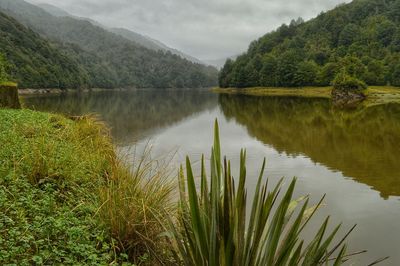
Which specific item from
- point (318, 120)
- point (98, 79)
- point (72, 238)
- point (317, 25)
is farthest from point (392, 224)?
point (98, 79)

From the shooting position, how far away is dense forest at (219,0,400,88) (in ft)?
282

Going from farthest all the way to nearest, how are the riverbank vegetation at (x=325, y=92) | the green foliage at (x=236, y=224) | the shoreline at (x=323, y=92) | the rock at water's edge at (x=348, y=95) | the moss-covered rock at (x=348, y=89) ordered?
the moss-covered rock at (x=348, y=89) < the rock at water's edge at (x=348, y=95) < the shoreline at (x=323, y=92) < the riverbank vegetation at (x=325, y=92) < the green foliage at (x=236, y=224)

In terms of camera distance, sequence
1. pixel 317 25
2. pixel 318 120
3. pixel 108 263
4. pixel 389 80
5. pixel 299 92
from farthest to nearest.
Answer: pixel 317 25 → pixel 299 92 → pixel 389 80 → pixel 318 120 → pixel 108 263

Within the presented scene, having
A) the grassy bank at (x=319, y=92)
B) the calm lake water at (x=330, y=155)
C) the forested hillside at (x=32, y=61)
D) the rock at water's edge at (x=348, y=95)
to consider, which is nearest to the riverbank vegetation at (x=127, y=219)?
the calm lake water at (x=330, y=155)

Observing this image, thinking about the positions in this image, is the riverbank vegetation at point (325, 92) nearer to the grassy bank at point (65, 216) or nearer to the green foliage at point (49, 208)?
the green foliage at point (49, 208)

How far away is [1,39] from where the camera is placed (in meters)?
98.0

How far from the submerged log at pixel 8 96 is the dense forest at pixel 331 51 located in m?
69.8

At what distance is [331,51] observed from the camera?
11425 centimetres

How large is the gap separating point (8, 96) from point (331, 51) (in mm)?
108943

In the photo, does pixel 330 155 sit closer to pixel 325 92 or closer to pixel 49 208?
pixel 49 208

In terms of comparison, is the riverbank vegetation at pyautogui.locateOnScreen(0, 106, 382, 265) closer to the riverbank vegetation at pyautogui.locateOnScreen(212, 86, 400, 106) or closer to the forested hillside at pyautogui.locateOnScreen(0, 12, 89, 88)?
the riverbank vegetation at pyautogui.locateOnScreen(212, 86, 400, 106)

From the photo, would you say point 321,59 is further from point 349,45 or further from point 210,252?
point 210,252

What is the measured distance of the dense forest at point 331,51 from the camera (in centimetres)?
8600

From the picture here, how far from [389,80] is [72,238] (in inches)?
3533
